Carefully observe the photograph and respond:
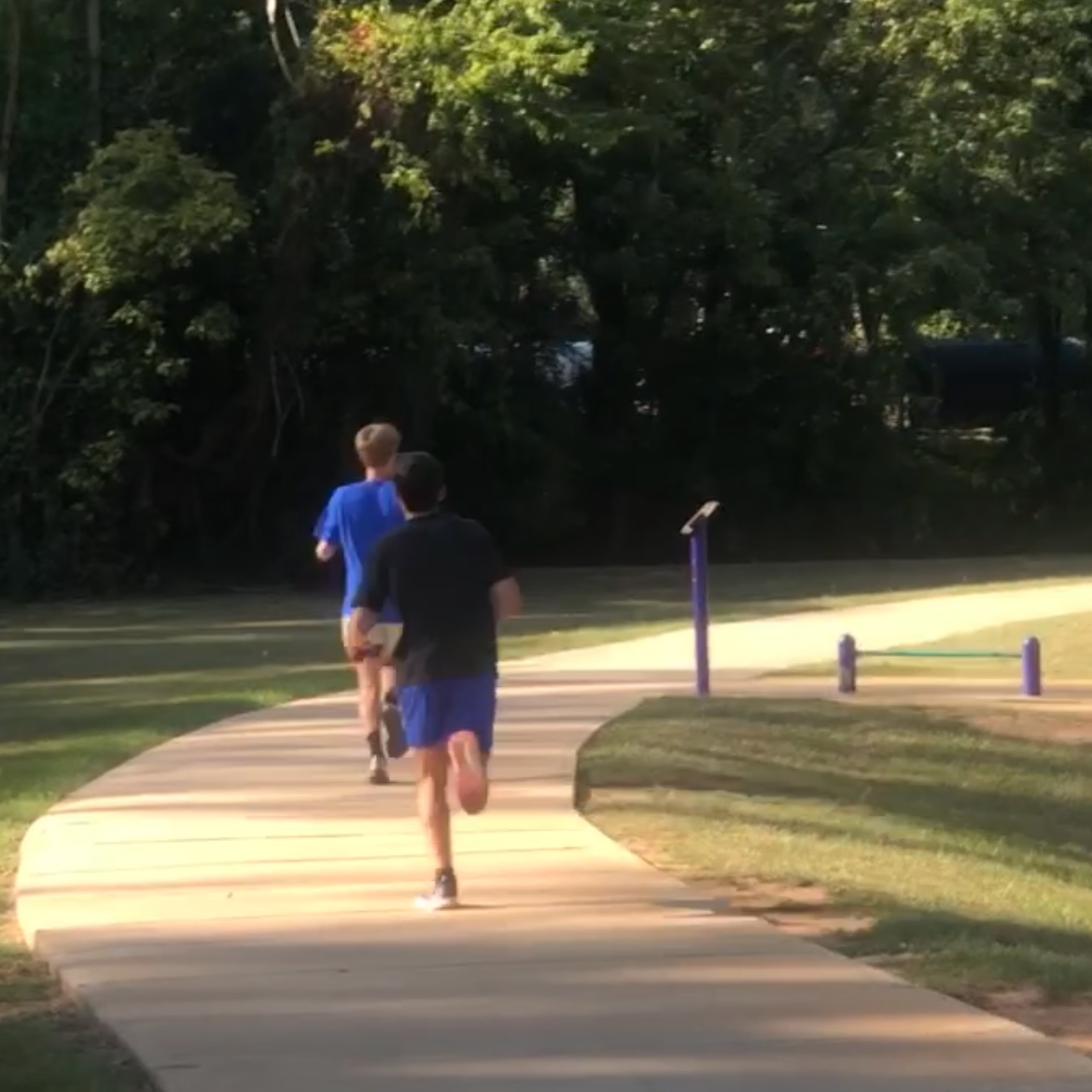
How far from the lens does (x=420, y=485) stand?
28.3 ft

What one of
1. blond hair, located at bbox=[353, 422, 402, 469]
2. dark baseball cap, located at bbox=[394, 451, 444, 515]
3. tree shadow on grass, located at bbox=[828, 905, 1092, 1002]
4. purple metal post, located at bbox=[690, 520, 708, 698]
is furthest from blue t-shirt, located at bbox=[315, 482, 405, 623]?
purple metal post, located at bbox=[690, 520, 708, 698]

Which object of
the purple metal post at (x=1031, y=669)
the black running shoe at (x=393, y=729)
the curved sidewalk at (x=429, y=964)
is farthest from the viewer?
the purple metal post at (x=1031, y=669)

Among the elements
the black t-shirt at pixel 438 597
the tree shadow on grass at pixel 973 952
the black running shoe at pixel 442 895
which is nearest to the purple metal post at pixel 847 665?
the tree shadow on grass at pixel 973 952

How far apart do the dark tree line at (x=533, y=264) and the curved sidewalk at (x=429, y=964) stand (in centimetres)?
1611

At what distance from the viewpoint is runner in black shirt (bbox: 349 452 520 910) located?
8.53m

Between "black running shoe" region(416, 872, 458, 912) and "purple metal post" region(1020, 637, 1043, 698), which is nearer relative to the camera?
"black running shoe" region(416, 872, 458, 912)

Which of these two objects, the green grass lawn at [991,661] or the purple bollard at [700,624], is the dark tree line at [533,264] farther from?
the purple bollard at [700,624]

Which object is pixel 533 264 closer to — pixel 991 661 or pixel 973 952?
pixel 991 661

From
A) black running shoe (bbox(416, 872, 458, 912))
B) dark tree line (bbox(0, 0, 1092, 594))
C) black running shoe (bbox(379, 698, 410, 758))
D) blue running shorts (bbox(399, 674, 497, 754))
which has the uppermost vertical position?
dark tree line (bbox(0, 0, 1092, 594))

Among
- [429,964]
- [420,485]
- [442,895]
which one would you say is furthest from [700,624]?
[429,964]

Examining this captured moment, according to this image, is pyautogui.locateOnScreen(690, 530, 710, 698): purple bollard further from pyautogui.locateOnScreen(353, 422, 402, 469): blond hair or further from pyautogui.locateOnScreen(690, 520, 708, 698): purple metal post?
pyautogui.locateOnScreen(353, 422, 402, 469): blond hair

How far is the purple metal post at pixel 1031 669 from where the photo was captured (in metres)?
17.3

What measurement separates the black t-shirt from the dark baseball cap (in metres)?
0.09

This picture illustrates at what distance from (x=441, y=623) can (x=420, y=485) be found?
0.51 metres
